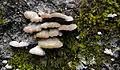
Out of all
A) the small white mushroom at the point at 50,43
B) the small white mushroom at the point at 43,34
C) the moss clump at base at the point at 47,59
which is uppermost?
the small white mushroom at the point at 43,34

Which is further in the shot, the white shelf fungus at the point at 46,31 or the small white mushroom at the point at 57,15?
the small white mushroom at the point at 57,15

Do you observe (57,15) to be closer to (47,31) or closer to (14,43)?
(47,31)

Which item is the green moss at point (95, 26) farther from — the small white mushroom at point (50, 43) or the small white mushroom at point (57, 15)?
the small white mushroom at point (50, 43)

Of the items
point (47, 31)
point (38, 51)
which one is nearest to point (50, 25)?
point (47, 31)

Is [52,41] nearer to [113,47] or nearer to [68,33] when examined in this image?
[68,33]

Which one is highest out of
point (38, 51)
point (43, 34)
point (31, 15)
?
point (31, 15)

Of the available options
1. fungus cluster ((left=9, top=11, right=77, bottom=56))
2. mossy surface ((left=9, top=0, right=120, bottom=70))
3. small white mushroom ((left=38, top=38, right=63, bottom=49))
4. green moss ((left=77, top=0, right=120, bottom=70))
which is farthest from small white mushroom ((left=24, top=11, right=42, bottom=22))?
green moss ((left=77, top=0, right=120, bottom=70))

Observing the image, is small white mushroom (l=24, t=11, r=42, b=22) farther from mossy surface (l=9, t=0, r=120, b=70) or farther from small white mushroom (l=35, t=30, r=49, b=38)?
mossy surface (l=9, t=0, r=120, b=70)

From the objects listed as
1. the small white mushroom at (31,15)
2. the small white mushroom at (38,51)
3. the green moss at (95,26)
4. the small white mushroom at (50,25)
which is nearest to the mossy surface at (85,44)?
the green moss at (95,26)
